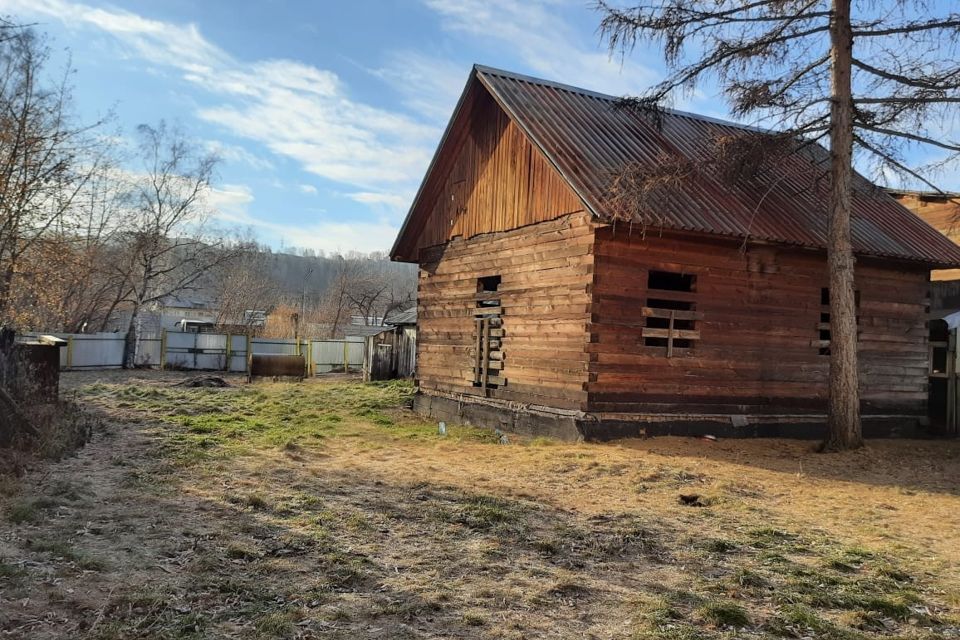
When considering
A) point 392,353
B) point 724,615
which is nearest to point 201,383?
point 392,353

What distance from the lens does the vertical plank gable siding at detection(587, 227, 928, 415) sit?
1230 cm

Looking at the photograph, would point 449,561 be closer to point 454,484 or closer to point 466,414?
point 454,484

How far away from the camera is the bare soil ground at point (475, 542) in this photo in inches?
178

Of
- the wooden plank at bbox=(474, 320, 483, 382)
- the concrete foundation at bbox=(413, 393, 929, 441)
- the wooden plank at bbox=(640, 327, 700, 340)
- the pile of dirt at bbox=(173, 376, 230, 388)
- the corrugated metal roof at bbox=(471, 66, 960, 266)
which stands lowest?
the pile of dirt at bbox=(173, 376, 230, 388)

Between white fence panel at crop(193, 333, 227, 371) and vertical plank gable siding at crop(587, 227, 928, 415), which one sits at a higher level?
vertical plank gable siding at crop(587, 227, 928, 415)

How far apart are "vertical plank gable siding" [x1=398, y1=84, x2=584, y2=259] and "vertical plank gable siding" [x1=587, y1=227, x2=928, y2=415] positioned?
72.4 inches

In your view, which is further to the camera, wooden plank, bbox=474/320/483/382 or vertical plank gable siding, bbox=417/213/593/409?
wooden plank, bbox=474/320/483/382

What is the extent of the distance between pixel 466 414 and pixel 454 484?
6469 millimetres

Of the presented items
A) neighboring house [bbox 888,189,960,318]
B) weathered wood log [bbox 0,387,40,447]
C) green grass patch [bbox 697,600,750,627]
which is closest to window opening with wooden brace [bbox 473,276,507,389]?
weathered wood log [bbox 0,387,40,447]

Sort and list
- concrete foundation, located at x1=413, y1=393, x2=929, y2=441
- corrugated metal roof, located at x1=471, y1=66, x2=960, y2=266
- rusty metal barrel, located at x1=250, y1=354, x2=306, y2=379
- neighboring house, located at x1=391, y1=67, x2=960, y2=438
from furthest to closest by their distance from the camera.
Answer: rusty metal barrel, located at x1=250, y1=354, x2=306, y2=379
corrugated metal roof, located at x1=471, y1=66, x2=960, y2=266
neighboring house, located at x1=391, y1=67, x2=960, y2=438
concrete foundation, located at x1=413, y1=393, x2=929, y2=441

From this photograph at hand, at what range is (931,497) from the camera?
9273 mm

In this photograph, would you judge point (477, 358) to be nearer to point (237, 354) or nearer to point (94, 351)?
point (237, 354)

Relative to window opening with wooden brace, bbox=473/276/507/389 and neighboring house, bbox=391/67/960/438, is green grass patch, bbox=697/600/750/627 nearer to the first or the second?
A: neighboring house, bbox=391/67/960/438

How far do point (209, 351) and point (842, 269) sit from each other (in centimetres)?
2771
